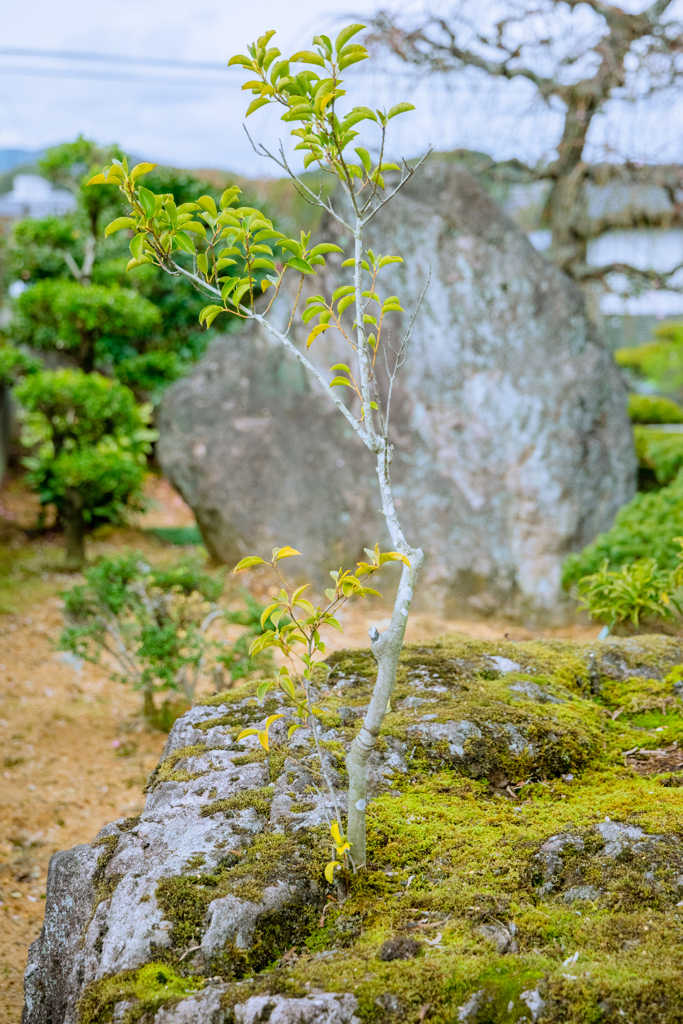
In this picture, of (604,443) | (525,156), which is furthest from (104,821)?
(525,156)

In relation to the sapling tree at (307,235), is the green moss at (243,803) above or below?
below

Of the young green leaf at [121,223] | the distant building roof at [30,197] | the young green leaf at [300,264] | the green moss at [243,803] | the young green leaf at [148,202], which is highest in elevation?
the distant building roof at [30,197]

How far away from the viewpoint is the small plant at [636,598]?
409cm

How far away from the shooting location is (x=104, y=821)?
145 inches

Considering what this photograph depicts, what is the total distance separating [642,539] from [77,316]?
17.5 feet

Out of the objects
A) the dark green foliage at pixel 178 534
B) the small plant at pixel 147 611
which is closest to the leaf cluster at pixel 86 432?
the dark green foliage at pixel 178 534

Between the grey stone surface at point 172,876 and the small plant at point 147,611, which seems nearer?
the grey stone surface at point 172,876

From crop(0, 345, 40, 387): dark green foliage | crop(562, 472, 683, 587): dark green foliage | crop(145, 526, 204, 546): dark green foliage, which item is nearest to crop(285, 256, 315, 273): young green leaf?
crop(562, 472, 683, 587): dark green foliage

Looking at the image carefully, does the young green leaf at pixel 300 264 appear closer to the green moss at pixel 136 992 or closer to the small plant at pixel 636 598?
the green moss at pixel 136 992

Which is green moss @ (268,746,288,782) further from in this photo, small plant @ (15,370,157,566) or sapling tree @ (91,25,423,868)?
small plant @ (15,370,157,566)

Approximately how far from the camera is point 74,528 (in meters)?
7.19

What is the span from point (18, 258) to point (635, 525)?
6.88 m

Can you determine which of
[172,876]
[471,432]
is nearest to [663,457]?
[471,432]

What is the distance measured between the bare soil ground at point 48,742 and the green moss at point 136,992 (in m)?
1.06
